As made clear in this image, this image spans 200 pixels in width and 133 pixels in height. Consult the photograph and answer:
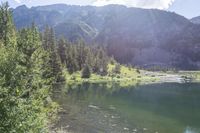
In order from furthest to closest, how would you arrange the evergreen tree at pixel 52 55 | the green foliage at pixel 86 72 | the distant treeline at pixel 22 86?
the green foliage at pixel 86 72
the evergreen tree at pixel 52 55
the distant treeline at pixel 22 86

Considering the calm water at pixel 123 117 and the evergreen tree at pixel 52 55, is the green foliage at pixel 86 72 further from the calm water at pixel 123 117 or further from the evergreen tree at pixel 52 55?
the calm water at pixel 123 117

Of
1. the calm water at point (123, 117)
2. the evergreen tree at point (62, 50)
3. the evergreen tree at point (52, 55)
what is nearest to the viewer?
the calm water at point (123, 117)

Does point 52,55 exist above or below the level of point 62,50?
below

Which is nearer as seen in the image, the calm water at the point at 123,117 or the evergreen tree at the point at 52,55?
the calm water at the point at 123,117

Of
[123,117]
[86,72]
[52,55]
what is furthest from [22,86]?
[86,72]

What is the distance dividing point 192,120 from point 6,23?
47.6 metres

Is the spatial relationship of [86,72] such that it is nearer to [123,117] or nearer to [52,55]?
[52,55]

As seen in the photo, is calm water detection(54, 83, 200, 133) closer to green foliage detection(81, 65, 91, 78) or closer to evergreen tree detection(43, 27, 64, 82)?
evergreen tree detection(43, 27, 64, 82)

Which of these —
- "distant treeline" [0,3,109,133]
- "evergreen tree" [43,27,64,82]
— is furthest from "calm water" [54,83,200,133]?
"evergreen tree" [43,27,64,82]

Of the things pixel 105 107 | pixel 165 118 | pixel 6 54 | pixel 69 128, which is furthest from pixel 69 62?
pixel 6 54

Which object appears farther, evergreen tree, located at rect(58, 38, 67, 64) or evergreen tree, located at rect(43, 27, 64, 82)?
evergreen tree, located at rect(58, 38, 67, 64)

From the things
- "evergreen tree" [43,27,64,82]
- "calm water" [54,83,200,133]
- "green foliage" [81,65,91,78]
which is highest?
"evergreen tree" [43,27,64,82]

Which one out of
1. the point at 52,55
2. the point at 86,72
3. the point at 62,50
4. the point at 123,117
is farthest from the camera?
the point at 86,72

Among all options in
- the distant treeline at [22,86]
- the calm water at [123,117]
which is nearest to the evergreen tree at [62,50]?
the calm water at [123,117]
